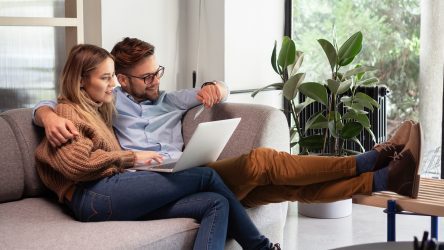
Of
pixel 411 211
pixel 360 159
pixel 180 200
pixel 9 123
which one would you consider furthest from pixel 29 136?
pixel 411 211

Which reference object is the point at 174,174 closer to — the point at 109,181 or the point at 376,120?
the point at 109,181

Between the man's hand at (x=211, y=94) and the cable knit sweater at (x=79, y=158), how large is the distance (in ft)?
1.53

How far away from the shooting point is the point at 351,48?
3729 millimetres

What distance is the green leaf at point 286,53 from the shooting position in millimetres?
3826

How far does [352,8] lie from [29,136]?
228cm

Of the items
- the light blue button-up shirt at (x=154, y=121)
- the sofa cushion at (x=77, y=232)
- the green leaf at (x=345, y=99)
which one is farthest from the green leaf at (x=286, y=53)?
the sofa cushion at (x=77, y=232)

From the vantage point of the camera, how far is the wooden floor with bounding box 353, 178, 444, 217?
95.3 inches

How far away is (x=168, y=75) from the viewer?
4086 mm

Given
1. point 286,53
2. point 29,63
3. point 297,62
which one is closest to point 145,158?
point 29,63

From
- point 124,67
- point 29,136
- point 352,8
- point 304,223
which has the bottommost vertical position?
point 304,223

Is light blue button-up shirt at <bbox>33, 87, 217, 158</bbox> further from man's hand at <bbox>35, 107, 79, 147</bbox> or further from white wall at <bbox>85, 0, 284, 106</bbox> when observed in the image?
white wall at <bbox>85, 0, 284, 106</bbox>

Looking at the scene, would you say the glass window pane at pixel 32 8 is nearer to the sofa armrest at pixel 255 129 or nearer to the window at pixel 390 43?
the sofa armrest at pixel 255 129

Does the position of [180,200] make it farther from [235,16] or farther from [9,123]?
[235,16]

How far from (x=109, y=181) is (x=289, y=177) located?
0.64 meters
